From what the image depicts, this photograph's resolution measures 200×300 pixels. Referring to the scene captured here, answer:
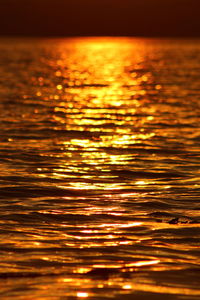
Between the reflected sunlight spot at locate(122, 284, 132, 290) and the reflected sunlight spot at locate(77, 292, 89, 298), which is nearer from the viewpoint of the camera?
the reflected sunlight spot at locate(77, 292, 89, 298)

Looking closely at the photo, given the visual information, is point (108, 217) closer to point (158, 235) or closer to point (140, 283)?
point (158, 235)

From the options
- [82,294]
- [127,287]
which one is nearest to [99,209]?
[127,287]

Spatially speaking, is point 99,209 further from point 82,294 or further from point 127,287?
point 82,294

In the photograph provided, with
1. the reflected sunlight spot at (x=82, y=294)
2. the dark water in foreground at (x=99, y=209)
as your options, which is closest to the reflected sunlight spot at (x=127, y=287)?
the dark water in foreground at (x=99, y=209)

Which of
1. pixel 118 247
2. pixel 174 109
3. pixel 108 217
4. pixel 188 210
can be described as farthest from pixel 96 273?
pixel 174 109

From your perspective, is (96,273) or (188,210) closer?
(96,273)

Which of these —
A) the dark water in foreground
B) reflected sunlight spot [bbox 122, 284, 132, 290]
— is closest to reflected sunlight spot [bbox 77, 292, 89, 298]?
the dark water in foreground

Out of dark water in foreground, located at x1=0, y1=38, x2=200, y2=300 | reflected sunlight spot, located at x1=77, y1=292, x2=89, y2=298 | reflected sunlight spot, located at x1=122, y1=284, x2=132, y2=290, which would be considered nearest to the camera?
reflected sunlight spot, located at x1=77, y1=292, x2=89, y2=298

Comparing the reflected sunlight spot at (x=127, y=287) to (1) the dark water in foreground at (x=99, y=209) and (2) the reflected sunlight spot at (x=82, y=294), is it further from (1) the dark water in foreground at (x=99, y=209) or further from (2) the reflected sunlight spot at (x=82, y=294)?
(2) the reflected sunlight spot at (x=82, y=294)

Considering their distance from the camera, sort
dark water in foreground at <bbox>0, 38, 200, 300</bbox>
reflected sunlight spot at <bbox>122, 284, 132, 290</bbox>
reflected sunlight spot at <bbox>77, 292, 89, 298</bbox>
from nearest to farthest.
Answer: reflected sunlight spot at <bbox>77, 292, 89, 298</bbox> → reflected sunlight spot at <bbox>122, 284, 132, 290</bbox> → dark water in foreground at <bbox>0, 38, 200, 300</bbox>

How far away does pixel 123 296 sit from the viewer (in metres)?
8.92

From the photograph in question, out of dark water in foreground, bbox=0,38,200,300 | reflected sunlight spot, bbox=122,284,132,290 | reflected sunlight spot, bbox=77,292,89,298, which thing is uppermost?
dark water in foreground, bbox=0,38,200,300

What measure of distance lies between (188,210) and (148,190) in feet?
6.38

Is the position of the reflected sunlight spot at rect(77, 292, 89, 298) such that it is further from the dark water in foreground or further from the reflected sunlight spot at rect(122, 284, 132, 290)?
the reflected sunlight spot at rect(122, 284, 132, 290)
